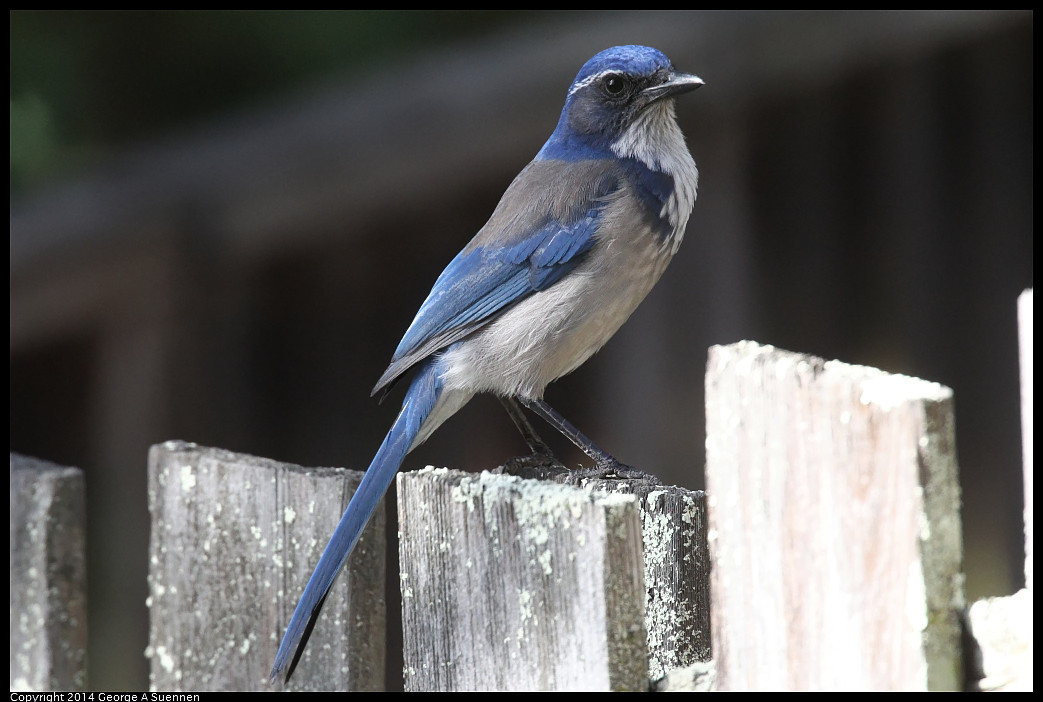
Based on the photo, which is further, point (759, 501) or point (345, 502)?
point (345, 502)

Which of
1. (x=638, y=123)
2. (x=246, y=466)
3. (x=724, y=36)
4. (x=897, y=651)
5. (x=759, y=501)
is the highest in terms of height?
(x=724, y=36)

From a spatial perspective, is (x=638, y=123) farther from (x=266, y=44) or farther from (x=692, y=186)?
(x=266, y=44)

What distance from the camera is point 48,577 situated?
6.97ft

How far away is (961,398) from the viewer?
4.96 meters

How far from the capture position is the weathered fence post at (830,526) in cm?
146

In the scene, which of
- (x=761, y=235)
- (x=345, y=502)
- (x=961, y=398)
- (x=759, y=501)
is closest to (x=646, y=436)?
(x=761, y=235)

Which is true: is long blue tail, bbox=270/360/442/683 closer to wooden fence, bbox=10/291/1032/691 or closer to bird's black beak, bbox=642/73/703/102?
wooden fence, bbox=10/291/1032/691

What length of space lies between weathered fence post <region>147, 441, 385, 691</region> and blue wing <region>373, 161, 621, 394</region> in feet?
3.07

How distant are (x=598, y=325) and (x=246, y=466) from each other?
1.33 meters

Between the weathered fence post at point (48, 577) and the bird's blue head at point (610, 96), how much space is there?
1741 mm

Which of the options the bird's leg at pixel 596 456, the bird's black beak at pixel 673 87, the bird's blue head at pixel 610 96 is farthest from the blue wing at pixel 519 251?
the bird's leg at pixel 596 456

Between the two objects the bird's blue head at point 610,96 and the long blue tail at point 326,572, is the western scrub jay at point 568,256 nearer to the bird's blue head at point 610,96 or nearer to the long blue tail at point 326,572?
the bird's blue head at point 610,96

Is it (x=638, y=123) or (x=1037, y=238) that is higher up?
(x=638, y=123)

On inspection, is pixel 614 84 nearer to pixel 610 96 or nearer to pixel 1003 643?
pixel 610 96
